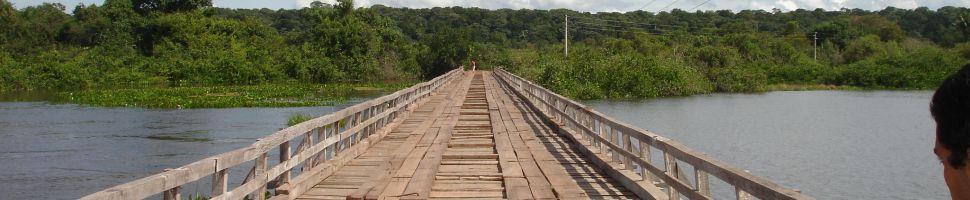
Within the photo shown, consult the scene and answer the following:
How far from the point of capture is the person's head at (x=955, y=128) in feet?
6.00

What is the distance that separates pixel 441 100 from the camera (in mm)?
24844

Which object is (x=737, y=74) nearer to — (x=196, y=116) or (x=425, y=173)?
(x=196, y=116)

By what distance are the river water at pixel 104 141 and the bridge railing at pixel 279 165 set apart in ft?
13.5

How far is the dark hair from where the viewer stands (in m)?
1.83

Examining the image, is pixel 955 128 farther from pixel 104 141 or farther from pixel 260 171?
pixel 104 141

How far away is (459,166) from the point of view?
32.8 ft

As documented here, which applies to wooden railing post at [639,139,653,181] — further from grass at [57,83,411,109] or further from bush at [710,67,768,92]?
bush at [710,67,768,92]

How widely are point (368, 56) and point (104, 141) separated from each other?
163ft

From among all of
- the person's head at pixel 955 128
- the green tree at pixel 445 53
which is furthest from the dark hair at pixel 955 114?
the green tree at pixel 445 53

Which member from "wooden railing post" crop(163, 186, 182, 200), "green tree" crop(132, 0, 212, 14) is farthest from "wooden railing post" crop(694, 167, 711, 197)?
"green tree" crop(132, 0, 212, 14)

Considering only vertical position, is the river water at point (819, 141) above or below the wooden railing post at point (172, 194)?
below

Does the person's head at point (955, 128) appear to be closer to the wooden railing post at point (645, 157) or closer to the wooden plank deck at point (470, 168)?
the wooden plank deck at point (470, 168)

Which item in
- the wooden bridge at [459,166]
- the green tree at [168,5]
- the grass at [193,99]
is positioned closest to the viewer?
the wooden bridge at [459,166]

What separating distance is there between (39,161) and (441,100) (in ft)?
34.7
